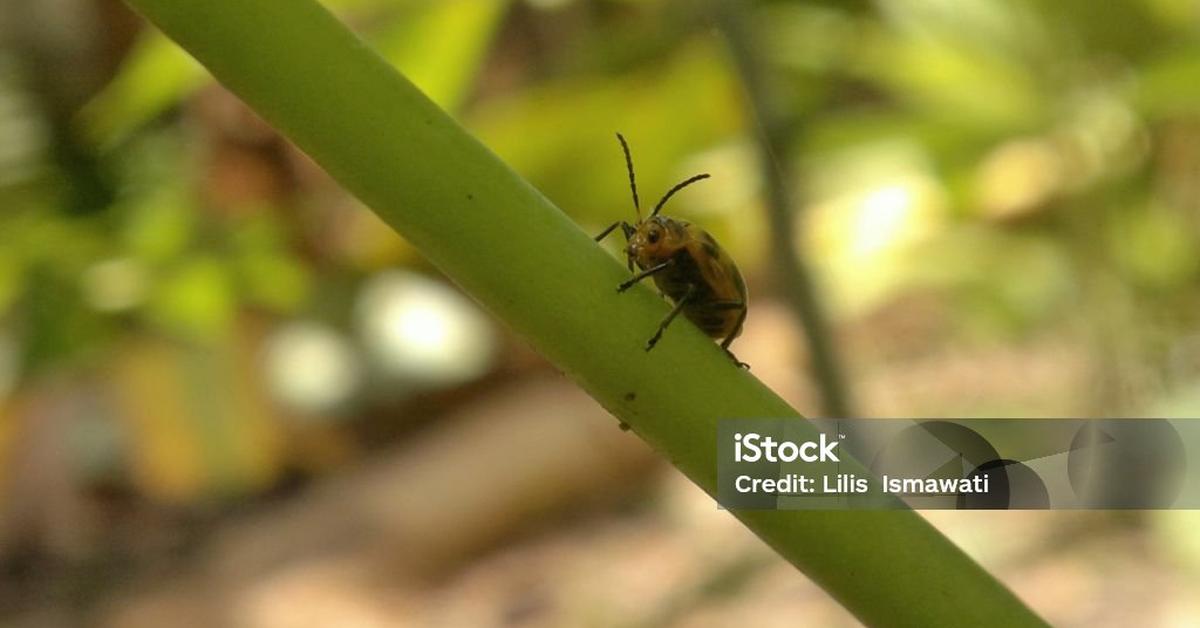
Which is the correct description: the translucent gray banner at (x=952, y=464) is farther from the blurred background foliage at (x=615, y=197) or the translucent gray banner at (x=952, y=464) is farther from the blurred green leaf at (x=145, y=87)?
the blurred green leaf at (x=145, y=87)

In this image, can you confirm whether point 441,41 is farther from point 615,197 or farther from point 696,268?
point 696,268

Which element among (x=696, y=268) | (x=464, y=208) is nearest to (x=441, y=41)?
(x=696, y=268)

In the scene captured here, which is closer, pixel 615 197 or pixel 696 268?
pixel 696 268

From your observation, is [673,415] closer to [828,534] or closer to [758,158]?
[828,534]

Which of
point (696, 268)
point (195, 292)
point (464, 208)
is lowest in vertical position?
point (464, 208)

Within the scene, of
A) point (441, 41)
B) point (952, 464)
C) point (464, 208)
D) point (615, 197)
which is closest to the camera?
point (464, 208)

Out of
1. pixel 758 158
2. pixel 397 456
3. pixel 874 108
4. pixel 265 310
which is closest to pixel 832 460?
pixel 758 158

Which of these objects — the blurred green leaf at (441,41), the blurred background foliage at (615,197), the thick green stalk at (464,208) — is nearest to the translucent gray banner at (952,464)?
the thick green stalk at (464,208)
